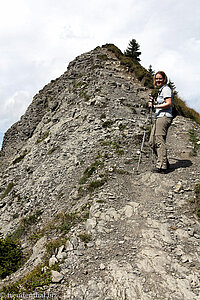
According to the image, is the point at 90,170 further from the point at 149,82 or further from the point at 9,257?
the point at 149,82

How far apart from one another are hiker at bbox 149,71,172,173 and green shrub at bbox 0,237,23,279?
7769 millimetres

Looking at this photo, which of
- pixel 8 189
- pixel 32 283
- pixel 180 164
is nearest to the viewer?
pixel 32 283

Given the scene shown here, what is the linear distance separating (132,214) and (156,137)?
14.1ft

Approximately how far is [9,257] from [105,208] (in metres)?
4.45

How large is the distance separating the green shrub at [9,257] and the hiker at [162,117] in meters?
7.77

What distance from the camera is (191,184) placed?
404 inches

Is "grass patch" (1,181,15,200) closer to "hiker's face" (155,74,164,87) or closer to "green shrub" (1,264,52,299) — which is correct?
"green shrub" (1,264,52,299)

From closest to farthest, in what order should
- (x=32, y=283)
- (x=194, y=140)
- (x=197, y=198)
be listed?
1. (x=32, y=283)
2. (x=197, y=198)
3. (x=194, y=140)

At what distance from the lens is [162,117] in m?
10.8

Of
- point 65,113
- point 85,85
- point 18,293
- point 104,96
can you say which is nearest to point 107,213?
point 18,293

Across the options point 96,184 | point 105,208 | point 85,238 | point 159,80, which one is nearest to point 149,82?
point 159,80

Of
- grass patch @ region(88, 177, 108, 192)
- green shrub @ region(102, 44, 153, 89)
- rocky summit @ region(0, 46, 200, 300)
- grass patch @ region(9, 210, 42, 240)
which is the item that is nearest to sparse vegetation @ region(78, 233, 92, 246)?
rocky summit @ region(0, 46, 200, 300)

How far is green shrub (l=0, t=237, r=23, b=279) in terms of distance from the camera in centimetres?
829

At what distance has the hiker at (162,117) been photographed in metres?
10.4
